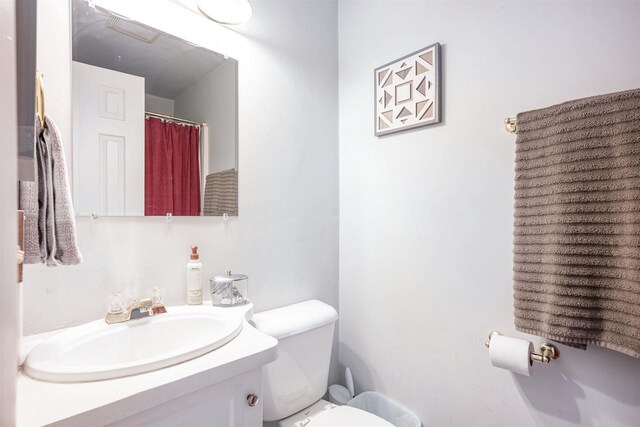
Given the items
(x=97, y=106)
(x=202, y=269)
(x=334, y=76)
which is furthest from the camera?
(x=334, y=76)

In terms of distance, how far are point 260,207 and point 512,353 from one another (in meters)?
1.07

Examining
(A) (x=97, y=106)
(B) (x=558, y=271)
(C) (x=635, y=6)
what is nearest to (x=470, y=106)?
(C) (x=635, y=6)

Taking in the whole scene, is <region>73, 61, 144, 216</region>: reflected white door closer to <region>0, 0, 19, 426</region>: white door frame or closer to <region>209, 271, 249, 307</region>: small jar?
<region>209, 271, 249, 307</region>: small jar

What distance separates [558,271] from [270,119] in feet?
3.95

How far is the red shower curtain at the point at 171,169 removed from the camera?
105cm

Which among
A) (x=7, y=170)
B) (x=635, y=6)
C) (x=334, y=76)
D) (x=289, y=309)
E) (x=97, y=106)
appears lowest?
(x=289, y=309)

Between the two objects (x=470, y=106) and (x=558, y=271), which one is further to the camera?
(x=470, y=106)

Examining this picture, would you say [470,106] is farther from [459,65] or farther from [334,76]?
[334,76]

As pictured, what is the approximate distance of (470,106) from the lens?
3.85 ft

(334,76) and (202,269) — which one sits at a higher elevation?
(334,76)

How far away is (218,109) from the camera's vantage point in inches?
47.8

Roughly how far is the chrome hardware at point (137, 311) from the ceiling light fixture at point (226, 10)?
1.06 m

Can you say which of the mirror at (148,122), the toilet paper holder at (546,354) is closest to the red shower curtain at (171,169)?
the mirror at (148,122)

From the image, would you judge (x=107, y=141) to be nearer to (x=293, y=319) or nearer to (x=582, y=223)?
(x=293, y=319)
